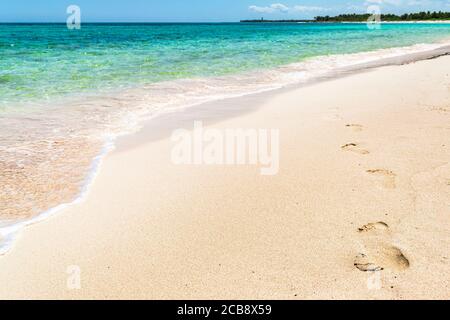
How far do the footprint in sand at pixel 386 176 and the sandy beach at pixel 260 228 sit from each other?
0.7 inches

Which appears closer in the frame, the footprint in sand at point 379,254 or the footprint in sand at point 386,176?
the footprint in sand at point 379,254

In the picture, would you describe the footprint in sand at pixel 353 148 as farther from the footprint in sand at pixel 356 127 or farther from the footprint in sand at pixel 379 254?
the footprint in sand at pixel 379 254

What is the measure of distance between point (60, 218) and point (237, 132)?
298 cm

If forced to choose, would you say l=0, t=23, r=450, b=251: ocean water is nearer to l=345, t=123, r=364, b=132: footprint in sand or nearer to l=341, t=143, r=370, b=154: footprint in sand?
l=341, t=143, r=370, b=154: footprint in sand

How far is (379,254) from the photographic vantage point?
→ 2.68 meters

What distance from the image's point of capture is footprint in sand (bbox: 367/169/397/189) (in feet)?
12.2

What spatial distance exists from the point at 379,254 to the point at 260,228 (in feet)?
2.90

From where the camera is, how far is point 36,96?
8648 mm

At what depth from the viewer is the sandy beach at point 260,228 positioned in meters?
2.48

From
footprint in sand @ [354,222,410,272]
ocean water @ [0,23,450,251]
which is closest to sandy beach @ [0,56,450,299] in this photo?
footprint in sand @ [354,222,410,272]

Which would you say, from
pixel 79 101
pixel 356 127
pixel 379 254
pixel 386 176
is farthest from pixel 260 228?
pixel 79 101

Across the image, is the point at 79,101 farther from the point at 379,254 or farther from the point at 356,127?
the point at 379,254

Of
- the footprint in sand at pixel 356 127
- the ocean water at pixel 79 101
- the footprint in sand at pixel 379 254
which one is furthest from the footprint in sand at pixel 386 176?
the ocean water at pixel 79 101

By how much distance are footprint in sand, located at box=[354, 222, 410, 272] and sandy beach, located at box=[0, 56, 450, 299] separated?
11 mm
